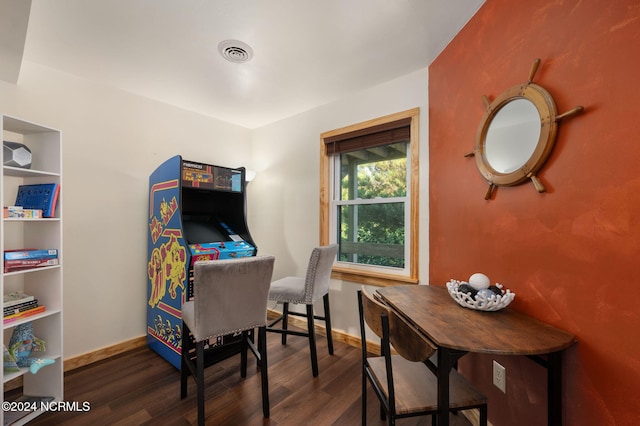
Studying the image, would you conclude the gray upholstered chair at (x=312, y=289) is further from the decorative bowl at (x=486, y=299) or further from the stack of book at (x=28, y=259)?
the stack of book at (x=28, y=259)

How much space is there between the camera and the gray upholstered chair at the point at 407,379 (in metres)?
1.04

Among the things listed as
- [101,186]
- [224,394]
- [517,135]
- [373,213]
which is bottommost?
[224,394]

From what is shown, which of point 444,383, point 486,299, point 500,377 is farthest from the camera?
point 500,377

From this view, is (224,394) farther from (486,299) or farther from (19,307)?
(486,299)

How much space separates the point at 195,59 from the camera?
204 cm

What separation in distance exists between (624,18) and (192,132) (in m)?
3.20

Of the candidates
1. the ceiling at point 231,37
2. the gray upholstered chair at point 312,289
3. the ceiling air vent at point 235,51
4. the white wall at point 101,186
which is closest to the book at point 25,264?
the white wall at point 101,186

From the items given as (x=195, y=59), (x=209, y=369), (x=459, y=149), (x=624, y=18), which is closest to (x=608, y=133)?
(x=624, y=18)

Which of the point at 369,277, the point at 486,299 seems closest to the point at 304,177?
the point at 369,277

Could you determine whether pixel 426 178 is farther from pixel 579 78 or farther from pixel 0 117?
pixel 0 117

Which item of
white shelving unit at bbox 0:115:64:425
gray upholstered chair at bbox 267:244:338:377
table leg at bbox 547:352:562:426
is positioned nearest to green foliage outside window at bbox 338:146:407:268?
gray upholstered chair at bbox 267:244:338:377

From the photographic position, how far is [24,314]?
162cm

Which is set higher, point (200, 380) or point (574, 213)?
point (574, 213)

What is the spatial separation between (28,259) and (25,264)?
3 cm
